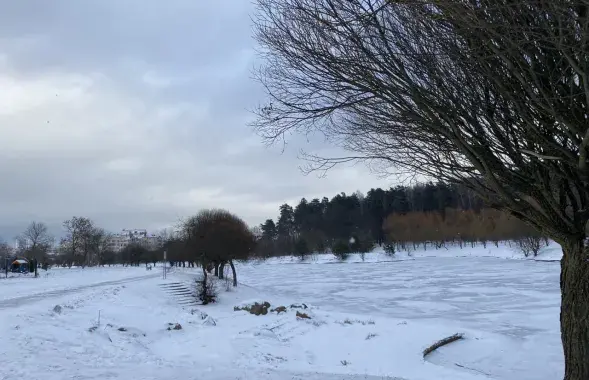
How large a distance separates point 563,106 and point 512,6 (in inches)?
43.2

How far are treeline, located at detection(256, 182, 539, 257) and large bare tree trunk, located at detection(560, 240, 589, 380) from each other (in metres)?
75.9

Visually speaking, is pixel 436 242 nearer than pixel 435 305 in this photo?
No

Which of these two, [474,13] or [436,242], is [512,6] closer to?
[474,13]

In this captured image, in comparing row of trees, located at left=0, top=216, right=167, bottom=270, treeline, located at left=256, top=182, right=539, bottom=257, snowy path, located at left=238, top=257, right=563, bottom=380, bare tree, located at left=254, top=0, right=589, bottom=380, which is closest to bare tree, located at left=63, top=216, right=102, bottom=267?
row of trees, located at left=0, top=216, right=167, bottom=270

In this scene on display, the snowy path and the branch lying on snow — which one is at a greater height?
the branch lying on snow

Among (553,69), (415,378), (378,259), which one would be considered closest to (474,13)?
(553,69)

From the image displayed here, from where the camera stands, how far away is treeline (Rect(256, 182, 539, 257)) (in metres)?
93.1

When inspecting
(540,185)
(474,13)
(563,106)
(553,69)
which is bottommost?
(540,185)

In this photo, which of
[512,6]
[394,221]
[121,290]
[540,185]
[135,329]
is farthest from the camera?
[394,221]

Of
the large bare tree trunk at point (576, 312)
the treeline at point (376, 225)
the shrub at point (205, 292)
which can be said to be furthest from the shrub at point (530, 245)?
the large bare tree trunk at point (576, 312)

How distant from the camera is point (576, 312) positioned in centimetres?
495

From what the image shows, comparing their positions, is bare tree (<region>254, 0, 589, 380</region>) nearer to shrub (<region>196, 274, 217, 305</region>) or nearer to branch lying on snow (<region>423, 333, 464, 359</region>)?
A: branch lying on snow (<region>423, 333, 464, 359</region>)

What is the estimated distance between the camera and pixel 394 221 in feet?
338

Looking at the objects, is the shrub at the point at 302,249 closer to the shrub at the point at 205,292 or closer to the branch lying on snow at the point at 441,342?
the shrub at the point at 205,292
